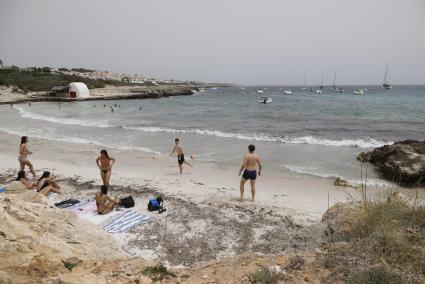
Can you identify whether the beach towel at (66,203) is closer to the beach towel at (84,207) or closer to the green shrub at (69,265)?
the beach towel at (84,207)

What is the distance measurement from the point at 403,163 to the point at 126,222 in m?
9.96

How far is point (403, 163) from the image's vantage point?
11.3 meters

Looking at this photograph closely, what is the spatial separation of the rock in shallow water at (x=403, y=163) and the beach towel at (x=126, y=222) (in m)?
8.42

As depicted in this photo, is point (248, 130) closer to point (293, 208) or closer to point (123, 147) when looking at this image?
point (123, 147)

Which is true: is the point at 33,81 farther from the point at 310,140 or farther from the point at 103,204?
the point at 103,204

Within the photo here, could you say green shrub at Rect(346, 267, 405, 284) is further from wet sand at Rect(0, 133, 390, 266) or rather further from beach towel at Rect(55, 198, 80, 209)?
beach towel at Rect(55, 198, 80, 209)

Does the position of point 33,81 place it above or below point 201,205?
above

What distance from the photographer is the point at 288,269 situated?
4.36 meters

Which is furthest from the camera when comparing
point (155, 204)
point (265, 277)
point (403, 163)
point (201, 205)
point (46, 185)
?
point (403, 163)

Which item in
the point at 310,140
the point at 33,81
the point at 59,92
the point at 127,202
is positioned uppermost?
the point at 33,81

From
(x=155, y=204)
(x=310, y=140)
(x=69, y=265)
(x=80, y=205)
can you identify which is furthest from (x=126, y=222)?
(x=310, y=140)

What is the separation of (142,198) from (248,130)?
652 inches

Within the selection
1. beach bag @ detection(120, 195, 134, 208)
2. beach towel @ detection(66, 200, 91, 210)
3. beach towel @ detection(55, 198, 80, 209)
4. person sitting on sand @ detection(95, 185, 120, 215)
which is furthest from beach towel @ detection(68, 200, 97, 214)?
beach bag @ detection(120, 195, 134, 208)

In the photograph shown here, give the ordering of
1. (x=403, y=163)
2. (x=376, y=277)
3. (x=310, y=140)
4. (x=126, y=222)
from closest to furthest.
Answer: (x=376, y=277), (x=126, y=222), (x=403, y=163), (x=310, y=140)
